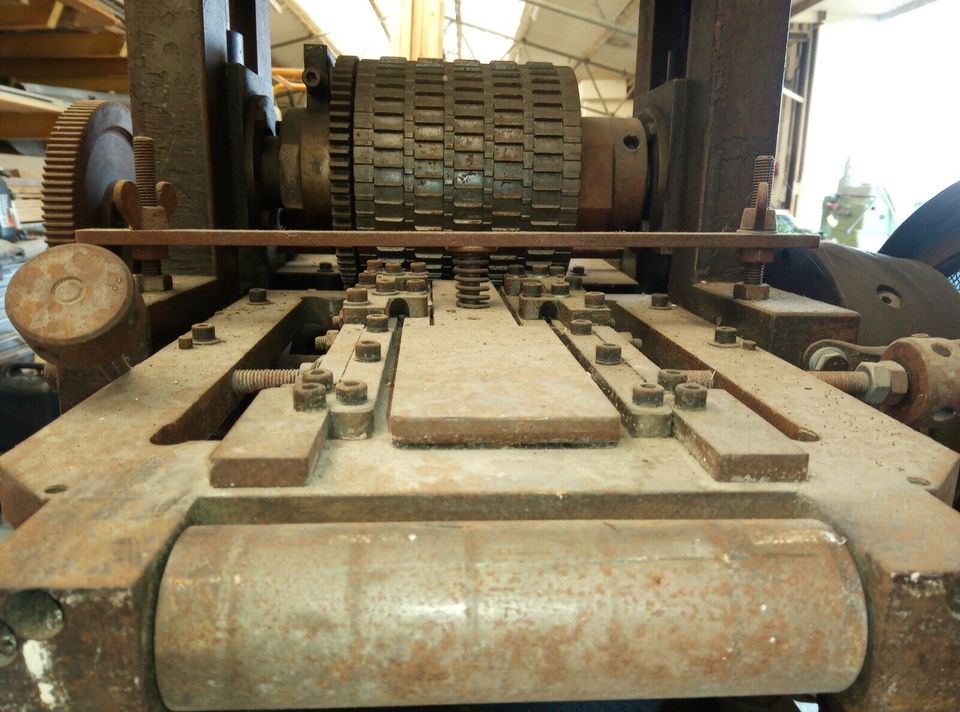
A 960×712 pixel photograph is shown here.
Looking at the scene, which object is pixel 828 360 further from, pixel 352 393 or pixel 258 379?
pixel 258 379

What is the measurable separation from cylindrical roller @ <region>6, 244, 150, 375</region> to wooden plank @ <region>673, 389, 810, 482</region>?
1.04 meters

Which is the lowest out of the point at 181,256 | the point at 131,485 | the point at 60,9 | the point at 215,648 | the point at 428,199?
the point at 215,648

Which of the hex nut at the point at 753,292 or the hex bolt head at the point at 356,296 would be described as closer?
the hex bolt head at the point at 356,296

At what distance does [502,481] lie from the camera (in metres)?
1.08

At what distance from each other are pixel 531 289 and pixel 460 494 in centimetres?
119

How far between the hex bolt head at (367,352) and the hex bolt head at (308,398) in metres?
0.26

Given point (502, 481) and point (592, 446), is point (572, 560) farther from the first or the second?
point (592, 446)

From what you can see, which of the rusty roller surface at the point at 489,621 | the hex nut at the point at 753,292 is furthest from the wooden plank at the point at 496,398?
the hex nut at the point at 753,292

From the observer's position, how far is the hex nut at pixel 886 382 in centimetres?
156

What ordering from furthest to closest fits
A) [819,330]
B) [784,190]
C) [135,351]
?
[784,190]
[819,330]
[135,351]

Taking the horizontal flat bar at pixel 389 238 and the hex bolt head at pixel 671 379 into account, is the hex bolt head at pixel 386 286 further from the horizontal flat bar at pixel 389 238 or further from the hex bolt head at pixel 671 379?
the hex bolt head at pixel 671 379

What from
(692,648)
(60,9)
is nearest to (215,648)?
(692,648)

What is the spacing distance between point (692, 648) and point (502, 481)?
0.34m

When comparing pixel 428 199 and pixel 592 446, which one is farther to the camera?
pixel 428 199
